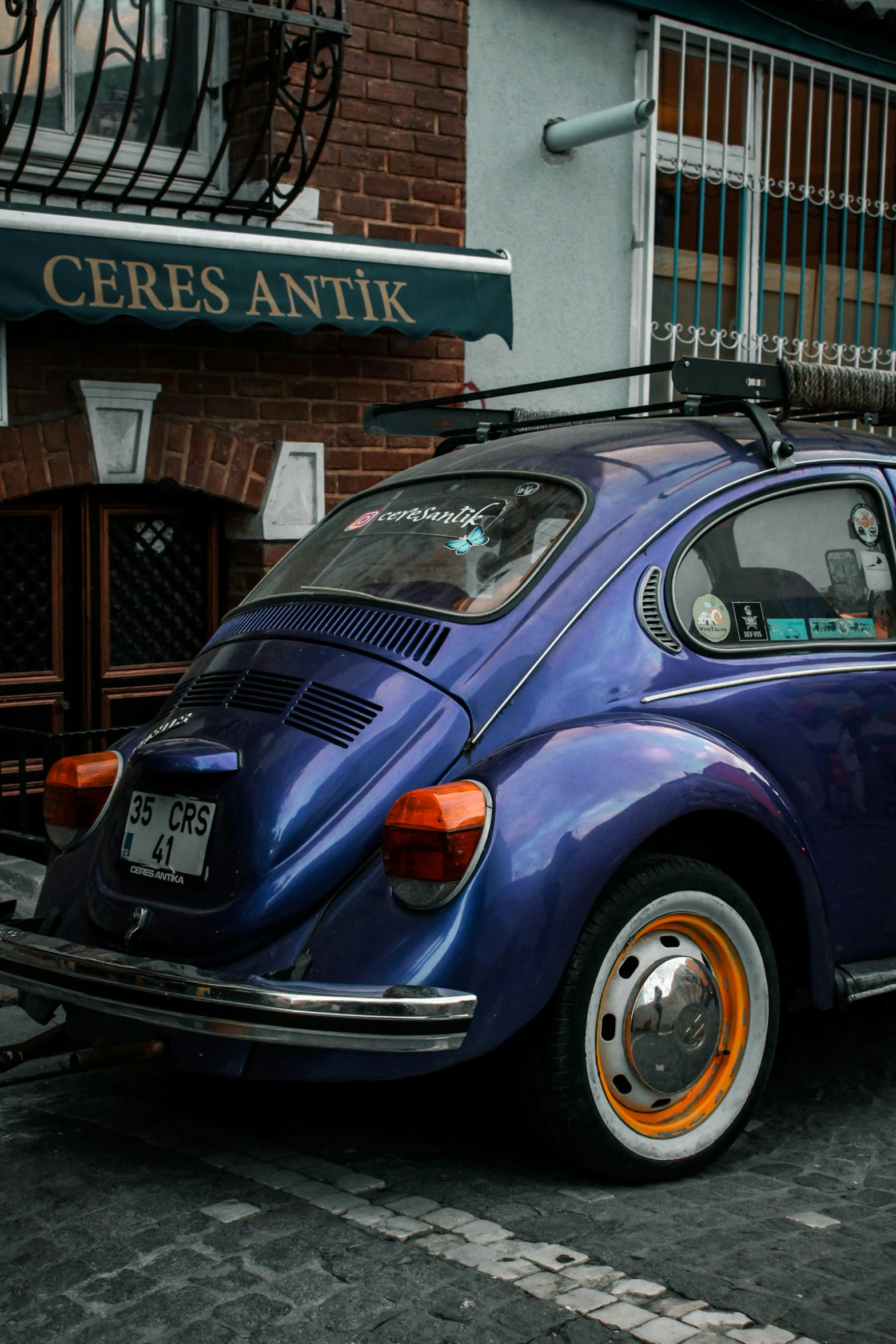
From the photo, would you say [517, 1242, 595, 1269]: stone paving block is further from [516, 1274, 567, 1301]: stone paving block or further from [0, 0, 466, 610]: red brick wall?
[0, 0, 466, 610]: red brick wall

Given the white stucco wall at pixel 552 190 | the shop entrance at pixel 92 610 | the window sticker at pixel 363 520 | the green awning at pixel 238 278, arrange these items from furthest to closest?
1. the white stucco wall at pixel 552 190
2. the shop entrance at pixel 92 610
3. the green awning at pixel 238 278
4. the window sticker at pixel 363 520

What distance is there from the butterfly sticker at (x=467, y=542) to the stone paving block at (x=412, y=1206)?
162 centimetres

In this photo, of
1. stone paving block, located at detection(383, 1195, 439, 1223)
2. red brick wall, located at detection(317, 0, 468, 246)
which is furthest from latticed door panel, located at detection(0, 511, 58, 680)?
stone paving block, located at detection(383, 1195, 439, 1223)

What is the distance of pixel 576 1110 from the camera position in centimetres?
338

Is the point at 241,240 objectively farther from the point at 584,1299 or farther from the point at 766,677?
the point at 584,1299

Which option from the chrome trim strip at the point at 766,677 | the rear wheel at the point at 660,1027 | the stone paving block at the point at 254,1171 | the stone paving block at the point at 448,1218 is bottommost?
the stone paving block at the point at 254,1171

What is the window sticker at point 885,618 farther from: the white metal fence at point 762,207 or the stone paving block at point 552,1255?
the white metal fence at point 762,207

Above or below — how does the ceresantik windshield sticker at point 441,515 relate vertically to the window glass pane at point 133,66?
below

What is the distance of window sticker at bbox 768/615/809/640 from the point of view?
13.5 ft

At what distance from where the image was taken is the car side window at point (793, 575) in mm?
4016

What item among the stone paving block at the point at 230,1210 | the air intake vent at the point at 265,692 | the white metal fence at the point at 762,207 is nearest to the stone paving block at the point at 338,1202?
the stone paving block at the point at 230,1210

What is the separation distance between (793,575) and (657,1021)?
138cm

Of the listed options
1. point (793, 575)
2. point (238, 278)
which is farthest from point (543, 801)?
point (238, 278)

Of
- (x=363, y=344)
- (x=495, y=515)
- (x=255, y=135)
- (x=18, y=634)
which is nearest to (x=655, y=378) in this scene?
(x=363, y=344)
